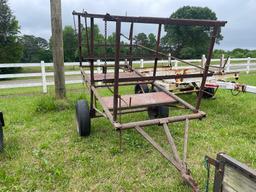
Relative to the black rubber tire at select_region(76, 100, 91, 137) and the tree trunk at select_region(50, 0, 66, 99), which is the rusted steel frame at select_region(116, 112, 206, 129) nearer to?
the black rubber tire at select_region(76, 100, 91, 137)

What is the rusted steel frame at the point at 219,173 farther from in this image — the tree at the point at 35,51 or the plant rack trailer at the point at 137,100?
the tree at the point at 35,51

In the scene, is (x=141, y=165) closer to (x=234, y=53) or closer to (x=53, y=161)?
(x=53, y=161)

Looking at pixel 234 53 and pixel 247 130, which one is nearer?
pixel 247 130

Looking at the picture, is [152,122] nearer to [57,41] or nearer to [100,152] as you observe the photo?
[100,152]

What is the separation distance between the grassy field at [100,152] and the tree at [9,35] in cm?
2969

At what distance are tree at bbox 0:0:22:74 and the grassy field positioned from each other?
29.7m

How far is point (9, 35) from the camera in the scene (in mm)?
34125

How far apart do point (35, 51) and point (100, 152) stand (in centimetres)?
4883

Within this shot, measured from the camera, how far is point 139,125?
133 inches

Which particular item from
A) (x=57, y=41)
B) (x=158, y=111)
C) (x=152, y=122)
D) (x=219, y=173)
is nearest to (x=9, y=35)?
(x=57, y=41)

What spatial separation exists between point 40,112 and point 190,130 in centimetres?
338

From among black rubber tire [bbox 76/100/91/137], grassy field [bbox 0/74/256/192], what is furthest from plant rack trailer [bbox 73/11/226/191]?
grassy field [bbox 0/74/256/192]

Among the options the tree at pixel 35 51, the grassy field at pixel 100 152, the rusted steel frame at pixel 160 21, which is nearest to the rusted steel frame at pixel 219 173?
the grassy field at pixel 100 152

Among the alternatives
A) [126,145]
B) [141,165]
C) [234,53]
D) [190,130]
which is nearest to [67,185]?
[141,165]
